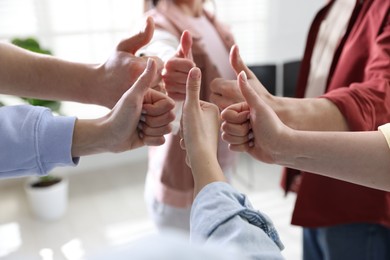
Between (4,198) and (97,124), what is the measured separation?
2.19 metres

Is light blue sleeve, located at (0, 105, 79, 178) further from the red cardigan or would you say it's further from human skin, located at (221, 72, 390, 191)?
the red cardigan

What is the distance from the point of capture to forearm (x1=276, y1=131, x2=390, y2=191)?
2.40 ft

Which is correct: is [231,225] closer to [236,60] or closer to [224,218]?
[224,218]

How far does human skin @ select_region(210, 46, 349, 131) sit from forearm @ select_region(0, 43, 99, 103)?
332mm

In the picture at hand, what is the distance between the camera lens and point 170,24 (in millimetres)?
1184

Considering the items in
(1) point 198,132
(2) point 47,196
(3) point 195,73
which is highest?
(3) point 195,73

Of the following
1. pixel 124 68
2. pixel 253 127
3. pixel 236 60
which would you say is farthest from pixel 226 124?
pixel 124 68

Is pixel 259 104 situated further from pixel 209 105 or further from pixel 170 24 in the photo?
pixel 170 24

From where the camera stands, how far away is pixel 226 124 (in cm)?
86

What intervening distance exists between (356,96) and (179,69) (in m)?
0.42

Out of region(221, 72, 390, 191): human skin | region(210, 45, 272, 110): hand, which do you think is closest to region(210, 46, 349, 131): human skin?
region(210, 45, 272, 110): hand

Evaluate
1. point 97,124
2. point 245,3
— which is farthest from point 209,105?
point 245,3

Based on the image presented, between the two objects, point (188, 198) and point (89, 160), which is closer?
point (188, 198)

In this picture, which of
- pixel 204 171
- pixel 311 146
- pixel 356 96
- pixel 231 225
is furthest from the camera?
pixel 356 96
